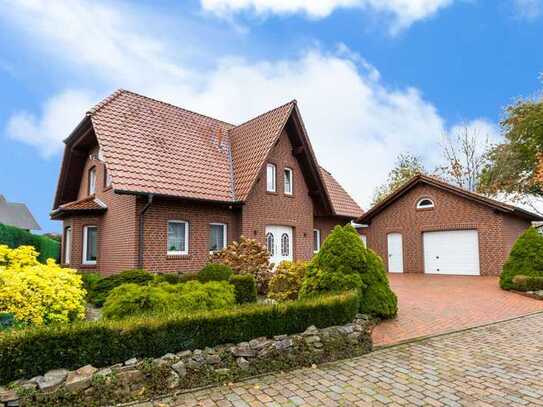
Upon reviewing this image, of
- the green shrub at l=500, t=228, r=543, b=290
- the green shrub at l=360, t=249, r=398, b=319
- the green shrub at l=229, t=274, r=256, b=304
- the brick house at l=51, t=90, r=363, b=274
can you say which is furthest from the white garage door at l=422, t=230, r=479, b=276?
the green shrub at l=229, t=274, r=256, b=304

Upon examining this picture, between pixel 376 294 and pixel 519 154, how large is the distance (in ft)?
86.9

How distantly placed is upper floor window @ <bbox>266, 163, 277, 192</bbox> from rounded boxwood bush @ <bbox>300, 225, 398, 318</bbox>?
25.0 ft

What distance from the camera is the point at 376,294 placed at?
7508 millimetres

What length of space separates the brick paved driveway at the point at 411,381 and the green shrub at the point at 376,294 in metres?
1.08

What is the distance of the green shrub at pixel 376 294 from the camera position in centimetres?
737

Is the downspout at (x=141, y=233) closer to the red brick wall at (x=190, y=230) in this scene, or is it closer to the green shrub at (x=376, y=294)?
the red brick wall at (x=190, y=230)

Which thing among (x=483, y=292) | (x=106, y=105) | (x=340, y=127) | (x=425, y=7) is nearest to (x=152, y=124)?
(x=106, y=105)

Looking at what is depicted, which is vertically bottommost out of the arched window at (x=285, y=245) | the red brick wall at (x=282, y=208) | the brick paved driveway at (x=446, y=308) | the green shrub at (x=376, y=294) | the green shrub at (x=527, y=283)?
the brick paved driveway at (x=446, y=308)

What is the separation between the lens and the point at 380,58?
1347 centimetres

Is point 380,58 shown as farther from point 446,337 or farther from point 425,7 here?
point 446,337

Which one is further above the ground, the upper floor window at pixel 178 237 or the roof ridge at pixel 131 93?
the roof ridge at pixel 131 93

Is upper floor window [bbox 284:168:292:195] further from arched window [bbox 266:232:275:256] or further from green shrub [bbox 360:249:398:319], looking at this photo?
green shrub [bbox 360:249:398:319]

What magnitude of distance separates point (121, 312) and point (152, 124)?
1027cm

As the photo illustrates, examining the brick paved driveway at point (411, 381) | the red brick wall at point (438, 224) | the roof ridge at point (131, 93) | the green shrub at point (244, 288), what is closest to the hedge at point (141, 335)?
the brick paved driveway at point (411, 381)
